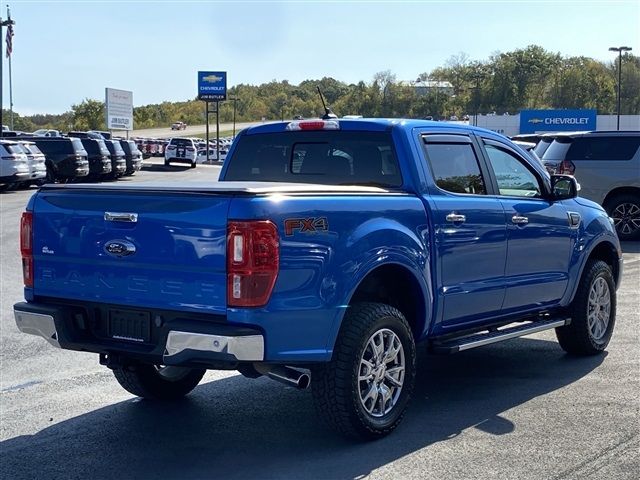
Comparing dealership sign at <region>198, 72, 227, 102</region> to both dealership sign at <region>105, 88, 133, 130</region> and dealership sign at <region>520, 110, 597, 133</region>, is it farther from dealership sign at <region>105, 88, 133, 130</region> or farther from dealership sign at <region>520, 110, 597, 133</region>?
dealership sign at <region>520, 110, 597, 133</region>

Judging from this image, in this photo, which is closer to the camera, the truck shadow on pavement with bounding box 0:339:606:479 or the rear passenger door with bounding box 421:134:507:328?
the truck shadow on pavement with bounding box 0:339:606:479

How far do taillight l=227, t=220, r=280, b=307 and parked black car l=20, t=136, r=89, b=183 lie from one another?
28622 millimetres

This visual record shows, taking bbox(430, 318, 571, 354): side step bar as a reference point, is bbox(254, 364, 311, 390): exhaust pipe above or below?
above

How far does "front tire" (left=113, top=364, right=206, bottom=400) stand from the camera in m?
5.95

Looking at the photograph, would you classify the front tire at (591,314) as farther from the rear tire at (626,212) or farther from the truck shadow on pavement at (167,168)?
the truck shadow on pavement at (167,168)

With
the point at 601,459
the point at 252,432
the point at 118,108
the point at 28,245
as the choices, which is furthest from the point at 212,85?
the point at 601,459

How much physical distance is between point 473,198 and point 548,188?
1242mm

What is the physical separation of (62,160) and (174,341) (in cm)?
2854

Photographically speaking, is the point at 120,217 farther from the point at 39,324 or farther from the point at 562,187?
the point at 562,187

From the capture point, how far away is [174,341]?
451 cm

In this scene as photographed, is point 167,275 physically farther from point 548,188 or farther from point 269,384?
point 548,188

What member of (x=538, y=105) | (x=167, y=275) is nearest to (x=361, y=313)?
(x=167, y=275)

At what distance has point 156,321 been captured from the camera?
472 cm

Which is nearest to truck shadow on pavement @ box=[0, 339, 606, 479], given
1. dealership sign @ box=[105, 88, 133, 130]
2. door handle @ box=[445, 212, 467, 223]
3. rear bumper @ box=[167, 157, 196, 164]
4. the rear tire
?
door handle @ box=[445, 212, 467, 223]
